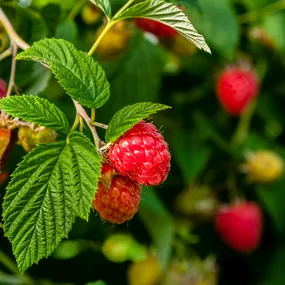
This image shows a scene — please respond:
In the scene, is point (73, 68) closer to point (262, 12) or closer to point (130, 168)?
point (130, 168)

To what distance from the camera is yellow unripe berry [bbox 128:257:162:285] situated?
1.95 metres

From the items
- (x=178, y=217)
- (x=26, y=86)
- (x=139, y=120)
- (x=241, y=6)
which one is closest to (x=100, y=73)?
(x=139, y=120)

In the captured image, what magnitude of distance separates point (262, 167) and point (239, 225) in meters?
0.19

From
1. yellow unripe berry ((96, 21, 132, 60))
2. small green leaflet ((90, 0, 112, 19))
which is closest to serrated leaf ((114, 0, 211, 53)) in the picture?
small green leaflet ((90, 0, 112, 19))

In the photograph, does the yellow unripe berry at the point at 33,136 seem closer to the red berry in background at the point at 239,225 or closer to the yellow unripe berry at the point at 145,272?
the yellow unripe berry at the point at 145,272

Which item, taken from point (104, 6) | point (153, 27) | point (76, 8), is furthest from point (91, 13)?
point (104, 6)

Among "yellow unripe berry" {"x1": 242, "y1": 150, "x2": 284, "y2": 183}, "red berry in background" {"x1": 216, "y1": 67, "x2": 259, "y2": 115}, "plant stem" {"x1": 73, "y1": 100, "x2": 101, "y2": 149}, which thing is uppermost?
"plant stem" {"x1": 73, "y1": 100, "x2": 101, "y2": 149}

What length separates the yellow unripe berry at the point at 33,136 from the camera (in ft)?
3.11

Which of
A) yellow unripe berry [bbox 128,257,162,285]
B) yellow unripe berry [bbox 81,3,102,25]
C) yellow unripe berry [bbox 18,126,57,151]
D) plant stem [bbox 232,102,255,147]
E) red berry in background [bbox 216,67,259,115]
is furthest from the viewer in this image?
plant stem [bbox 232,102,255,147]

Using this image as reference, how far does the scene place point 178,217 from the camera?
223 cm

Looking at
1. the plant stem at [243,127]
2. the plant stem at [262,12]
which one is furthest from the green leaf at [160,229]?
the plant stem at [262,12]

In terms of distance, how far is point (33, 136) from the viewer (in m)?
0.95

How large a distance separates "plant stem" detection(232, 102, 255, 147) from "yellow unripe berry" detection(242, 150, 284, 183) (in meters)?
0.07

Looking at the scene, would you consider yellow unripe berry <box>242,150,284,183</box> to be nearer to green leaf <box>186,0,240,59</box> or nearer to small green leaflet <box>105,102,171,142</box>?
green leaf <box>186,0,240,59</box>
